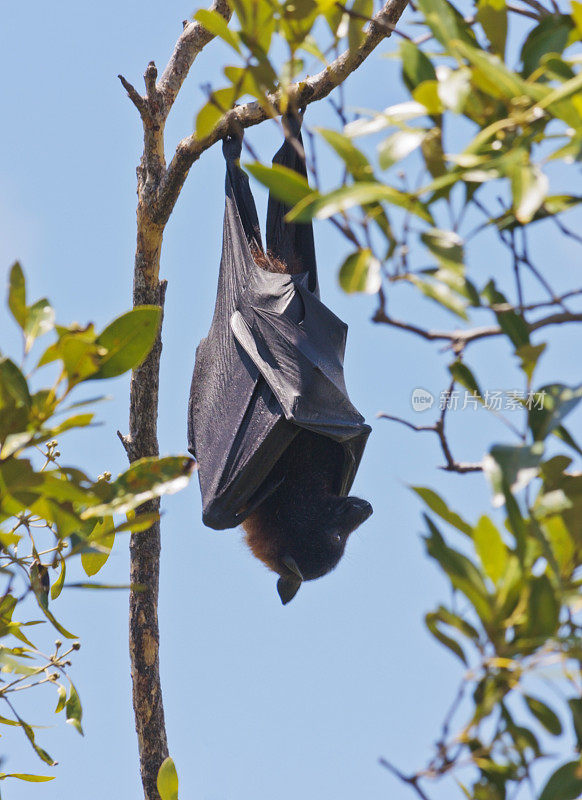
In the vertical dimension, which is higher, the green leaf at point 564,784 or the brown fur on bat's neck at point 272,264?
the brown fur on bat's neck at point 272,264

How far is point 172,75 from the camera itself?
4.39 meters

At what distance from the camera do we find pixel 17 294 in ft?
6.81

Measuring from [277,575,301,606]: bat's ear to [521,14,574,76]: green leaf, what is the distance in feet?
10.9

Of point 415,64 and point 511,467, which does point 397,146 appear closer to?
point 415,64

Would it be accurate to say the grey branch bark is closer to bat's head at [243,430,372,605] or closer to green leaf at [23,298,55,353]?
bat's head at [243,430,372,605]

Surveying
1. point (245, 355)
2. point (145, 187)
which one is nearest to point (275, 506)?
point (245, 355)

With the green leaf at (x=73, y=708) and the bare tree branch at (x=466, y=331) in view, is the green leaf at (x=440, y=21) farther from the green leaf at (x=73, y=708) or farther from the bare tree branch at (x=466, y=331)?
the green leaf at (x=73, y=708)

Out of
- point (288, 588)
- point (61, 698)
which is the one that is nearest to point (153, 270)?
point (288, 588)

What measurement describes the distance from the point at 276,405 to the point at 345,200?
304 centimetres

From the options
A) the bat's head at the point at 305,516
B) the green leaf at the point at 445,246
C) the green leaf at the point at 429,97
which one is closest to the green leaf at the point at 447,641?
the green leaf at the point at 445,246

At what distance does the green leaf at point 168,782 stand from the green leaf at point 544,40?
2.40 metres

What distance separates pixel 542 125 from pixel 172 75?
296cm

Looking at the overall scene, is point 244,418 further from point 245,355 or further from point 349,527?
point 349,527

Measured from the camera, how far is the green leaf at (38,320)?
2113mm
